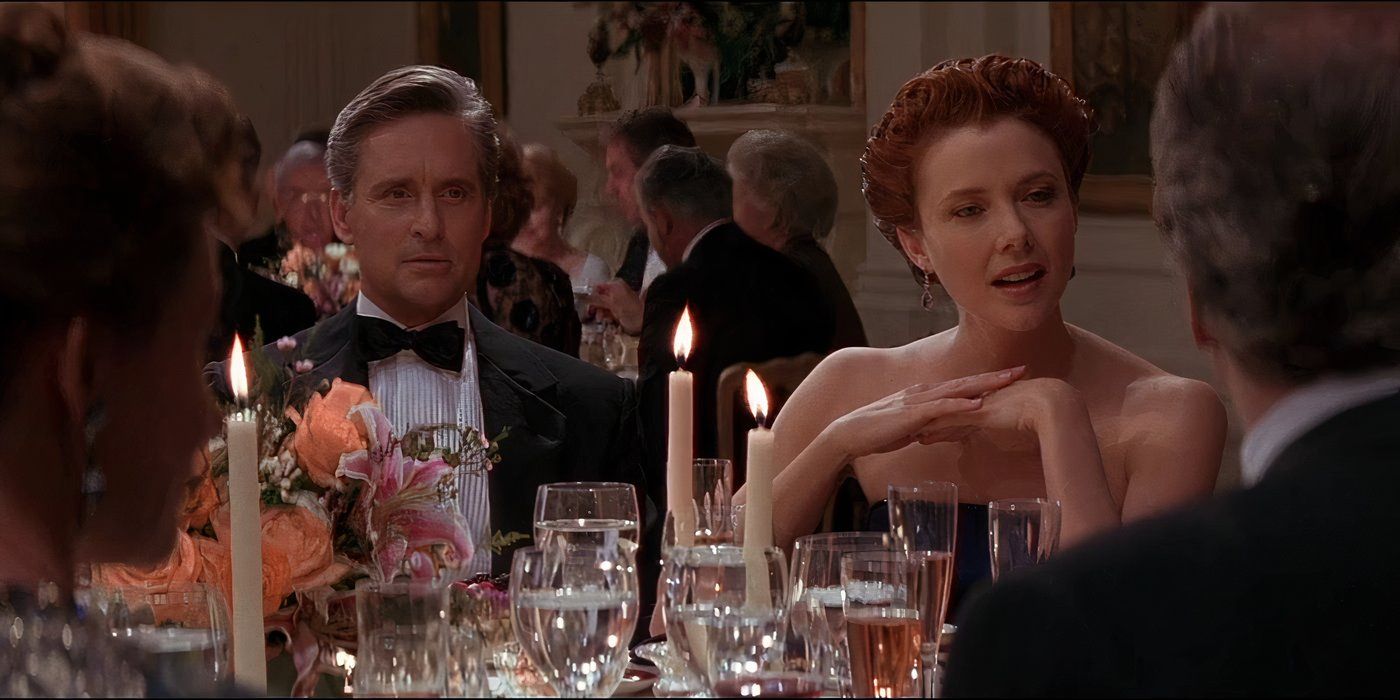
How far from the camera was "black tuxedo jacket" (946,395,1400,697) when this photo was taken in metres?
1.13

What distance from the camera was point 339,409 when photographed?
1847 millimetres

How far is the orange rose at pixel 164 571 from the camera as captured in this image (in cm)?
172

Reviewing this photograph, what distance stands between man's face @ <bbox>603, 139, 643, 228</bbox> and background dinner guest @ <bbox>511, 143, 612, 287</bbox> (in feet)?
0.44

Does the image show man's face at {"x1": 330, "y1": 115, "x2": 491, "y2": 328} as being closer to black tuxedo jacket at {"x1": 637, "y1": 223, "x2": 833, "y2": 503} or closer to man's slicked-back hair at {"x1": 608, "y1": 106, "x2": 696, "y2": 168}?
black tuxedo jacket at {"x1": 637, "y1": 223, "x2": 833, "y2": 503}

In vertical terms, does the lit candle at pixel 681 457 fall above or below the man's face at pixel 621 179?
below

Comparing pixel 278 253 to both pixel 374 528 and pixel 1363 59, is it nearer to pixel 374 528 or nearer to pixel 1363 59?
pixel 374 528

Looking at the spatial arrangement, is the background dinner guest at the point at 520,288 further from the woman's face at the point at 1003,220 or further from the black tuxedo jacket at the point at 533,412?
the woman's face at the point at 1003,220

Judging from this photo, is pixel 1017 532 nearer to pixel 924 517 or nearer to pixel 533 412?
pixel 924 517

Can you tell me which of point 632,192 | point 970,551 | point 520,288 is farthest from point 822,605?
point 632,192

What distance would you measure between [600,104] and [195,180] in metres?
3.86

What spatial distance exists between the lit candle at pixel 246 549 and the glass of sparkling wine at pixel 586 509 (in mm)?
287

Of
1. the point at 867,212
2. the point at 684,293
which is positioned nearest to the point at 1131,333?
the point at 867,212

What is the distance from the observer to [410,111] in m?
2.89

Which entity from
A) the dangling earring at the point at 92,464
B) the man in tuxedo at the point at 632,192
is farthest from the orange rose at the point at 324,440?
the man in tuxedo at the point at 632,192
